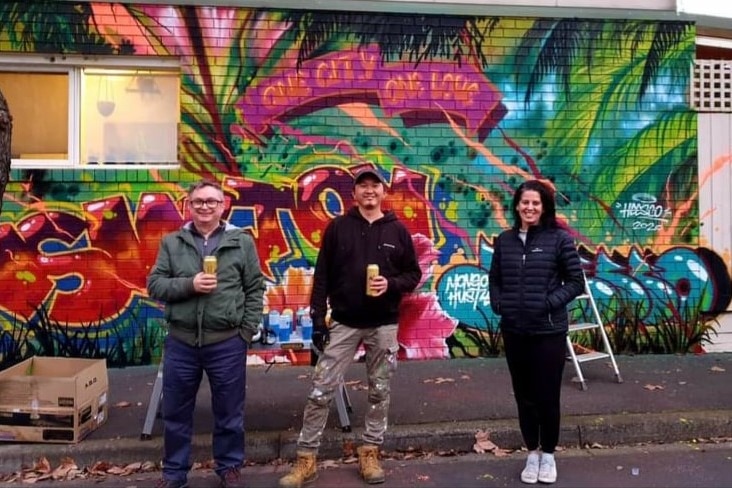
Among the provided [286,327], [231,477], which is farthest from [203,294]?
[286,327]

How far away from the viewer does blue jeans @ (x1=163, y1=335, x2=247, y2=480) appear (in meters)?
3.89

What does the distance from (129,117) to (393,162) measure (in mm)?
2780

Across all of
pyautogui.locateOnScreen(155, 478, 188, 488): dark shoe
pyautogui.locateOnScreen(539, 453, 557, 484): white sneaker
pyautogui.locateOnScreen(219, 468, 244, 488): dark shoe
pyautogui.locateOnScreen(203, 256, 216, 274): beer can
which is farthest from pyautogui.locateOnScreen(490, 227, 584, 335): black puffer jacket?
pyautogui.locateOnScreen(155, 478, 188, 488): dark shoe

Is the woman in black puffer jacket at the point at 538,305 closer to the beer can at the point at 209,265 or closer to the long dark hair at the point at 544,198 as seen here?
the long dark hair at the point at 544,198

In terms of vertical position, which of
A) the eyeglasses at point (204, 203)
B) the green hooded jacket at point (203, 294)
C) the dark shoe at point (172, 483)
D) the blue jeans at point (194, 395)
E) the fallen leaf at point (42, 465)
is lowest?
the fallen leaf at point (42, 465)

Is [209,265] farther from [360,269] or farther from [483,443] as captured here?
[483,443]

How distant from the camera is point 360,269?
13.4ft

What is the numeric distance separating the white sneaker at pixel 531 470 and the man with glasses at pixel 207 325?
1.81 metres

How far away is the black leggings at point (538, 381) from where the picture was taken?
13.3ft

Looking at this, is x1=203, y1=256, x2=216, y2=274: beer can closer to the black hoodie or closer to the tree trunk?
the black hoodie

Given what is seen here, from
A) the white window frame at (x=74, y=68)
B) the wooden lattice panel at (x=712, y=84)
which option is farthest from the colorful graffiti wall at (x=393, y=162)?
the wooden lattice panel at (x=712, y=84)

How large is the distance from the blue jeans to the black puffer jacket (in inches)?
66.9

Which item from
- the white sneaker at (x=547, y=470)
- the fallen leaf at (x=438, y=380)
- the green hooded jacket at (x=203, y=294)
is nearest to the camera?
the green hooded jacket at (x=203, y=294)

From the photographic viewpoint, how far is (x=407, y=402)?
17.9 ft
